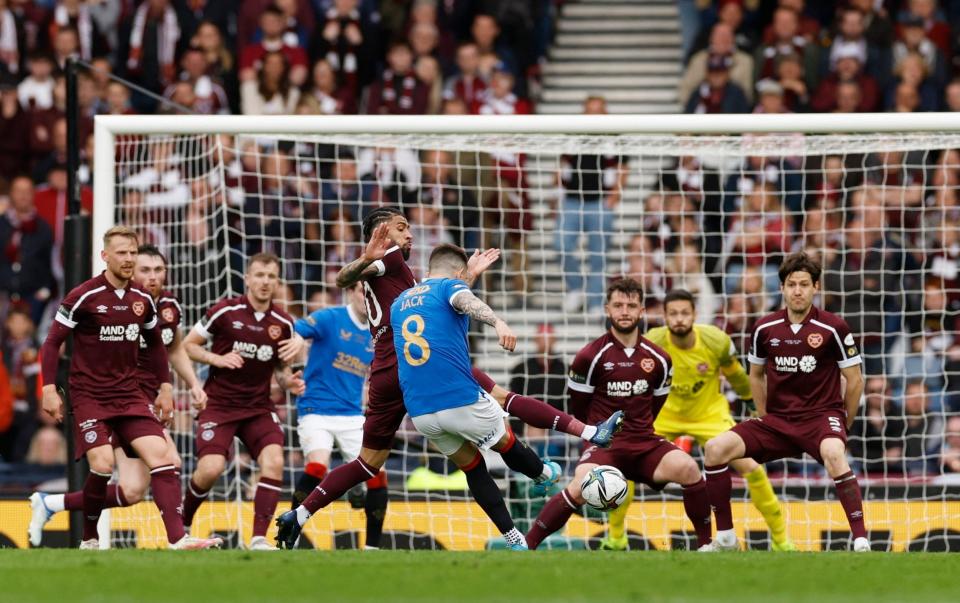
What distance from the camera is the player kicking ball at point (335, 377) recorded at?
37.6 feet

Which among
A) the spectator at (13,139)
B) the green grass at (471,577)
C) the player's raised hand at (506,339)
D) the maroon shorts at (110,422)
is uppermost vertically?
the spectator at (13,139)

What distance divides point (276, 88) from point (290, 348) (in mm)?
5763

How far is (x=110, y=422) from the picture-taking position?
994 centimetres

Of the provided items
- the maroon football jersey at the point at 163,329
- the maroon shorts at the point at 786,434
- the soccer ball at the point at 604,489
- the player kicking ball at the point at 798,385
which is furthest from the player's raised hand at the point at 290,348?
the maroon shorts at the point at 786,434

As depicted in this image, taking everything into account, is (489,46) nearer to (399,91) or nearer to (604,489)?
(399,91)

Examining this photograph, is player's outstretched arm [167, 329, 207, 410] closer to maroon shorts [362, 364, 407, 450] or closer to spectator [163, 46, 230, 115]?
maroon shorts [362, 364, 407, 450]

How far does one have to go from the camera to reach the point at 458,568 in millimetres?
7965

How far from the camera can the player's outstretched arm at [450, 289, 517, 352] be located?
8477 millimetres

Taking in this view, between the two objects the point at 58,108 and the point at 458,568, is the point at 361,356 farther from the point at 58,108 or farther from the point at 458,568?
the point at 58,108

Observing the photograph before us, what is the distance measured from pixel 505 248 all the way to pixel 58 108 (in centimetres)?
533

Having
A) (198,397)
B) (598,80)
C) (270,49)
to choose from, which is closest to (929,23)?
(598,80)

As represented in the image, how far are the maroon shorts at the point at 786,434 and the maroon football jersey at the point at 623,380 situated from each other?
610 millimetres

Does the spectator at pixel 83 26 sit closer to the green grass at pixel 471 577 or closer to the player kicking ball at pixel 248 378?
the player kicking ball at pixel 248 378

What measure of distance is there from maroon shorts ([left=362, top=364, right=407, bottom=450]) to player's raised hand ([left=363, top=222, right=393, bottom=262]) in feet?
2.21
